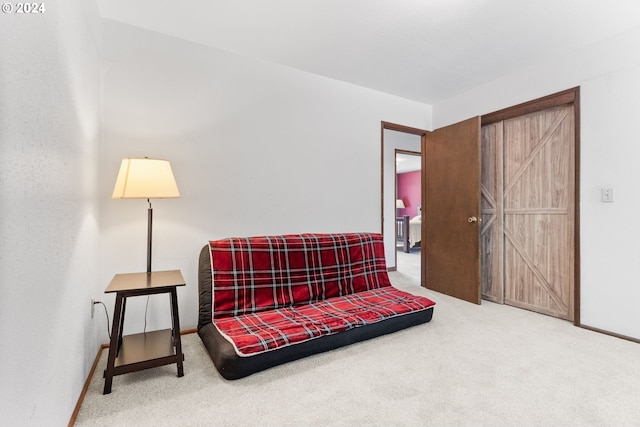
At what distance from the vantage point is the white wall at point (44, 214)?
0.88 metres

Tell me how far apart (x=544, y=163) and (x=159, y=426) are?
11.8 feet

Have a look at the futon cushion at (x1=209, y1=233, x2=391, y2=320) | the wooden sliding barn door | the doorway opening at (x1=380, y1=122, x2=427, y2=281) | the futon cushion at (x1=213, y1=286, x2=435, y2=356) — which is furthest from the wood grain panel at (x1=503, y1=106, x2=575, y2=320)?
the doorway opening at (x1=380, y1=122, x2=427, y2=281)

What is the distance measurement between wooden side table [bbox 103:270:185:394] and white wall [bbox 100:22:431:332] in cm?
45

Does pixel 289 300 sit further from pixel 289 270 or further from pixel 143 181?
pixel 143 181

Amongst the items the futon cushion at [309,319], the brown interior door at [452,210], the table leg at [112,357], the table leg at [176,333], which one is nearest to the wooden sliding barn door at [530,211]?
the brown interior door at [452,210]

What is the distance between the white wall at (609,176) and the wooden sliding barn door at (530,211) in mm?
174

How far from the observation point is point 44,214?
1.16 metres

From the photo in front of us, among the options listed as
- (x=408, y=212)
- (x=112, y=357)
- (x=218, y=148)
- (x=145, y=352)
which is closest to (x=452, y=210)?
(x=218, y=148)

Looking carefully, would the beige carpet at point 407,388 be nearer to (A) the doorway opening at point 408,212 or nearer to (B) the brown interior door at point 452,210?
(B) the brown interior door at point 452,210

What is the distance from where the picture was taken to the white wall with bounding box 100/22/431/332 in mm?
2336

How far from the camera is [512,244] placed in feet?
10.8

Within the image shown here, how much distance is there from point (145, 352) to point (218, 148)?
163 cm

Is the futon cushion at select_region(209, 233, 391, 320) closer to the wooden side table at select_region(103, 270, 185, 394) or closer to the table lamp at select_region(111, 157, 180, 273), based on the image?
the wooden side table at select_region(103, 270, 185, 394)

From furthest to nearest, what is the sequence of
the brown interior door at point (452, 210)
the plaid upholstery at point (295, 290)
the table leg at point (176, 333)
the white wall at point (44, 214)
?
the brown interior door at point (452, 210) → the plaid upholstery at point (295, 290) → the table leg at point (176, 333) → the white wall at point (44, 214)
